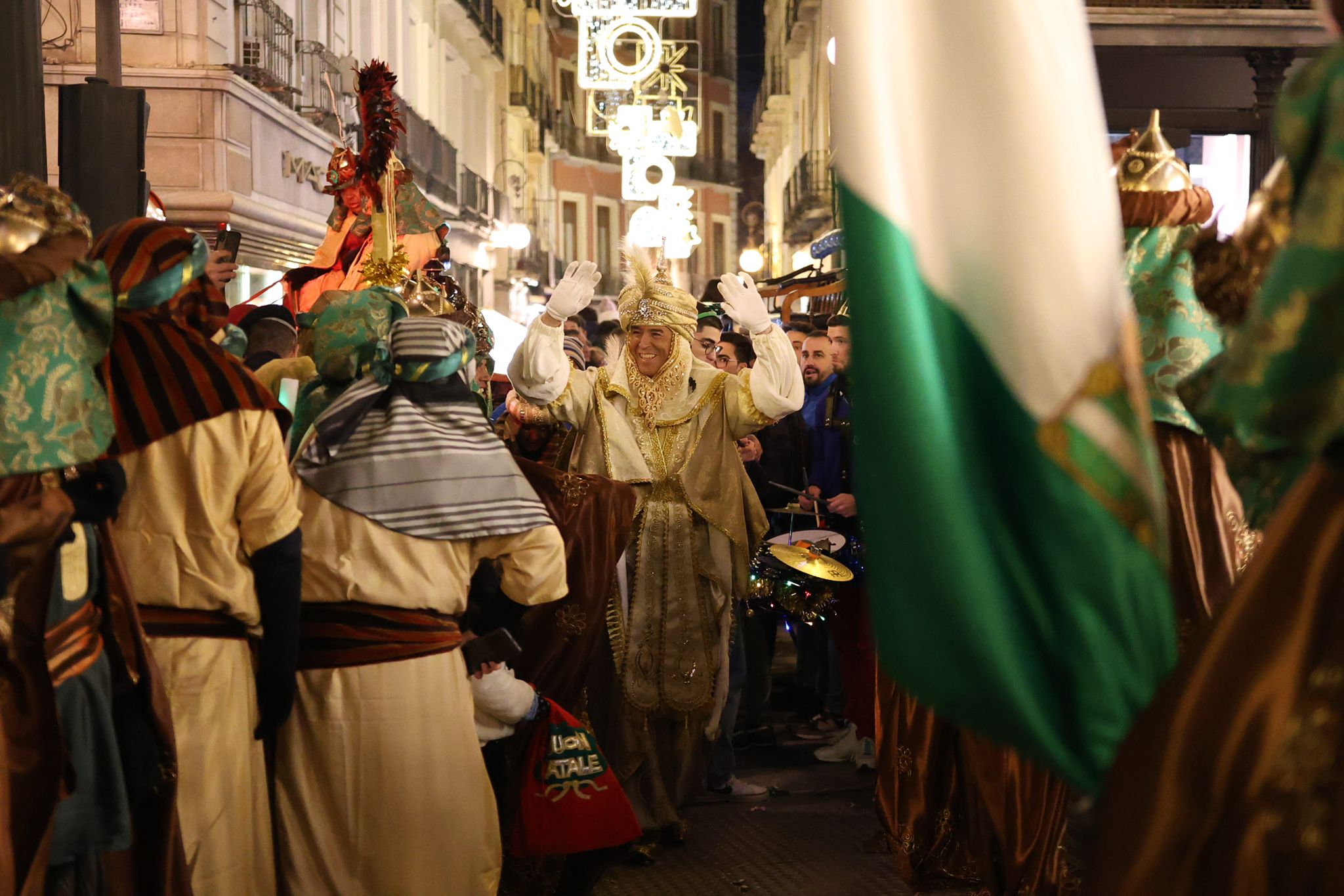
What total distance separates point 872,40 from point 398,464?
2.43 metres

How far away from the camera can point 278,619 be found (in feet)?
10.4

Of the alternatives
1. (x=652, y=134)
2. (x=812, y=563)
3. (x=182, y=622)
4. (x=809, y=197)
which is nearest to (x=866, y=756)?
(x=812, y=563)

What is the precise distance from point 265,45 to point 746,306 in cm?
891

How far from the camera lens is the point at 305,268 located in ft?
20.0

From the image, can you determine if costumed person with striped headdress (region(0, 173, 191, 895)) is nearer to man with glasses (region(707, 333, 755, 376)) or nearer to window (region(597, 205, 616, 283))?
man with glasses (region(707, 333, 755, 376))

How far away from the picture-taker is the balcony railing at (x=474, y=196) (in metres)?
25.2

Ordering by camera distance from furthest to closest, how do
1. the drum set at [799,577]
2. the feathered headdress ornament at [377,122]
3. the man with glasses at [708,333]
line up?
1. the man with glasses at [708,333]
2. the drum set at [799,577]
3. the feathered headdress ornament at [377,122]

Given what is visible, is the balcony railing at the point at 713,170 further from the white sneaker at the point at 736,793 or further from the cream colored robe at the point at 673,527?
the cream colored robe at the point at 673,527

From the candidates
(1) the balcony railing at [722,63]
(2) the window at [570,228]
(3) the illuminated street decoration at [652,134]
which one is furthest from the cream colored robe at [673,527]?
(1) the balcony railing at [722,63]

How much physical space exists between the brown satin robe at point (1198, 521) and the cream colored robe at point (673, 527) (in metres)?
2.25

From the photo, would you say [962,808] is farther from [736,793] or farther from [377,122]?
[377,122]

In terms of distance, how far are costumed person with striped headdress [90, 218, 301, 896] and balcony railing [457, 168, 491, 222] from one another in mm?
21479

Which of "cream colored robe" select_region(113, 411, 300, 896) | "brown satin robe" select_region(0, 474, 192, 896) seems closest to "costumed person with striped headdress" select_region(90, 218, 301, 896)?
"cream colored robe" select_region(113, 411, 300, 896)

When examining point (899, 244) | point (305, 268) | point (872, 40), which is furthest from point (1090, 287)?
point (305, 268)
